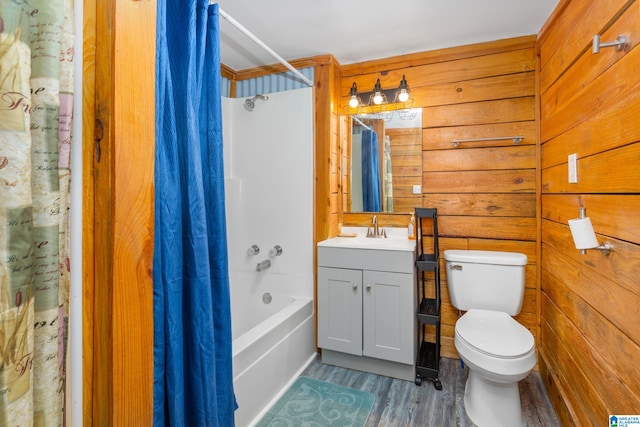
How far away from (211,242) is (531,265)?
209 cm

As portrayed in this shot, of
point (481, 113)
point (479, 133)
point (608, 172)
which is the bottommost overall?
point (608, 172)

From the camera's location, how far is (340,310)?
2250mm

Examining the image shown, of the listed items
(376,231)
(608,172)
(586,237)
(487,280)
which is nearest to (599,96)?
(608,172)

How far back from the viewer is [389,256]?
2102 millimetres

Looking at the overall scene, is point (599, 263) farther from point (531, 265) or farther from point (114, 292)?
point (114, 292)

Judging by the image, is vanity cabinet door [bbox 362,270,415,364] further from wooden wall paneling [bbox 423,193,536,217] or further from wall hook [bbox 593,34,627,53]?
wall hook [bbox 593,34,627,53]

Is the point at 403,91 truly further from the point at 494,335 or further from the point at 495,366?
the point at 495,366

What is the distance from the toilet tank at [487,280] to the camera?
6.65 ft

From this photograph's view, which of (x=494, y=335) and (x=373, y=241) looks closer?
(x=494, y=335)

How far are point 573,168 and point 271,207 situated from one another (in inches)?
75.3

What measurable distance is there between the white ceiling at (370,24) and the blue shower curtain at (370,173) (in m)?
0.62

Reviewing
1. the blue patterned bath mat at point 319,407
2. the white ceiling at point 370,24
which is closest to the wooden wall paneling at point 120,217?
the blue patterned bath mat at point 319,407

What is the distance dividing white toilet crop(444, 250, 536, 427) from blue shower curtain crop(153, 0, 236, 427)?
1239mm

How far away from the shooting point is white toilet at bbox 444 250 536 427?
5.25 ft
